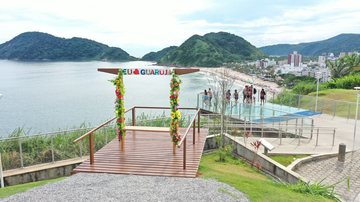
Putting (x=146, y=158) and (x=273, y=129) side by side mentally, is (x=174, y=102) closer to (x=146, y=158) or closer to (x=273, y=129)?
(x=146, y=158)

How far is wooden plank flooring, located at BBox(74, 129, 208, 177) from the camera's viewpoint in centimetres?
788

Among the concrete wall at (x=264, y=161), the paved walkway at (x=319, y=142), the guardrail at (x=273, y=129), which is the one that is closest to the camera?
the concrete wall at (x=264, y=161)

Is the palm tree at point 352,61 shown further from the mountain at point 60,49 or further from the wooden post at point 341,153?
the mountain at point 60,49

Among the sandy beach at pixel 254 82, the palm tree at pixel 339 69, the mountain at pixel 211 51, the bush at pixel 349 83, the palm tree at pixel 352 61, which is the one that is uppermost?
the mountain at pixel 211 51

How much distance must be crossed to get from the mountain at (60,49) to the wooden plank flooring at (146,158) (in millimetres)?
170790

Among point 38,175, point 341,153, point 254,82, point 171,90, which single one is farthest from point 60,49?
point 341,153

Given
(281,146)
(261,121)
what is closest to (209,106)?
(261,121)

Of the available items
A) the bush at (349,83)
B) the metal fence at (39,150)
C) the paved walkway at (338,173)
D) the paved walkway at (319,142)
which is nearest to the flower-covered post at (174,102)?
the metal fence at (39,150)

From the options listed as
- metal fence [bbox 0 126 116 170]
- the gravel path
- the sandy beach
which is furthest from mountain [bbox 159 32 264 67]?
the gravel path

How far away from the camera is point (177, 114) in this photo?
356 inches

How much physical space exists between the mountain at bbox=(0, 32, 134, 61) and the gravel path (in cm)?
17367

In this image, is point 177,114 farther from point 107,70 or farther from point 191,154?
point 107,70

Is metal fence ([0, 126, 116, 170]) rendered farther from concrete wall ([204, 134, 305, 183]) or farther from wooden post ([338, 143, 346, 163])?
wooden post ([338, 143, 346, 163])

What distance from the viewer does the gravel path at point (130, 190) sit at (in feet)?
20.5
